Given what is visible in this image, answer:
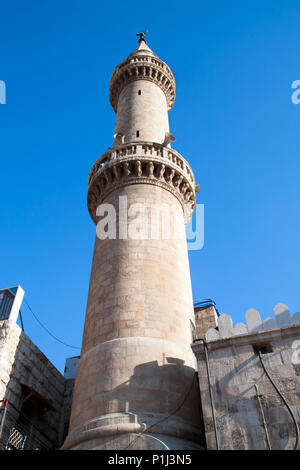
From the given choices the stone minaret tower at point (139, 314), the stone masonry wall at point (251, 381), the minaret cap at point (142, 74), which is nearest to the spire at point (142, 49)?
the minaret cap at point (142, 74)

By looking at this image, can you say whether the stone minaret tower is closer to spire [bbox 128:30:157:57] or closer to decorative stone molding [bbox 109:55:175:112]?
decorative stone molding [bbox 109:55:175:112]

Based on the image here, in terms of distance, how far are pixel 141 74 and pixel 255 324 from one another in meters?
19.1

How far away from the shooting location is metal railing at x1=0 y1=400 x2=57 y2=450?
17.1 meters

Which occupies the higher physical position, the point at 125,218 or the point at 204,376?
the point at 125,218

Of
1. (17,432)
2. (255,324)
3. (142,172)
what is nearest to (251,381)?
(255,324)

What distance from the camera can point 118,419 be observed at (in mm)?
12750

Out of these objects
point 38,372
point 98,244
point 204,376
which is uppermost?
point 98,244

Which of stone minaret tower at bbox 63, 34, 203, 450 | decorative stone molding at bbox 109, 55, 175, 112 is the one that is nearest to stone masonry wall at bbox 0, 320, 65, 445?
stone minaret tower at bbox 63, 34, 203, 450

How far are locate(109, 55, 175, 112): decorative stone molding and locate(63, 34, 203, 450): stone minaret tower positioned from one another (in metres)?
3.86

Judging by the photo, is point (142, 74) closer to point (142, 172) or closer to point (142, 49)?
point (142, 49)
